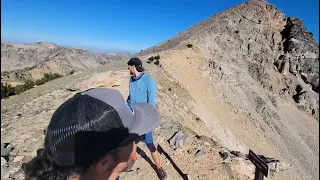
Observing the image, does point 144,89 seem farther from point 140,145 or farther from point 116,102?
point 116,102

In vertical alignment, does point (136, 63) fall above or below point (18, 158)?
above

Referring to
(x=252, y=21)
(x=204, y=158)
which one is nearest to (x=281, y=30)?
(x=252, y=21)

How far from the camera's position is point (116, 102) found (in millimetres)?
2145

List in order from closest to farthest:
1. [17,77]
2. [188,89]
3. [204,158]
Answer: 1. [204,158]
2. [188,89]
3. [17,77]

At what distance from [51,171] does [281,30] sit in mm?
53133

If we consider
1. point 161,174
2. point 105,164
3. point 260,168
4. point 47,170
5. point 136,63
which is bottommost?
point 161,174

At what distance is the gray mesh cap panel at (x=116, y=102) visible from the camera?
Result: 212 cm

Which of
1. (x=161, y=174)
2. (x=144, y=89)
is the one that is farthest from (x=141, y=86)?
(x=161, y=174)

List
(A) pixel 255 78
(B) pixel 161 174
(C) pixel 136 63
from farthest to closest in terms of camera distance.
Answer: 1. (A) pixel 255 78
2. (B) pixel 161 174
3. (C) pixel 136 63

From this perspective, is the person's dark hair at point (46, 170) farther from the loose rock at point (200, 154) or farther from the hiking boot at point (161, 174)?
the loose rock at point (200, 154)

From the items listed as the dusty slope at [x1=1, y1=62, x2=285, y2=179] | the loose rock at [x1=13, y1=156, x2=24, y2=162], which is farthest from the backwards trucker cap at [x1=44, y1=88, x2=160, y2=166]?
the loose rock at [x1=13, y1=156, x2=24, y2=162]

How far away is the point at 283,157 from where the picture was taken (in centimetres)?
2611

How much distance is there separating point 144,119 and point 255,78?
39.7 meters

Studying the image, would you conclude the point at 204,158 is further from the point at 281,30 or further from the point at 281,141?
the point at 281,30
